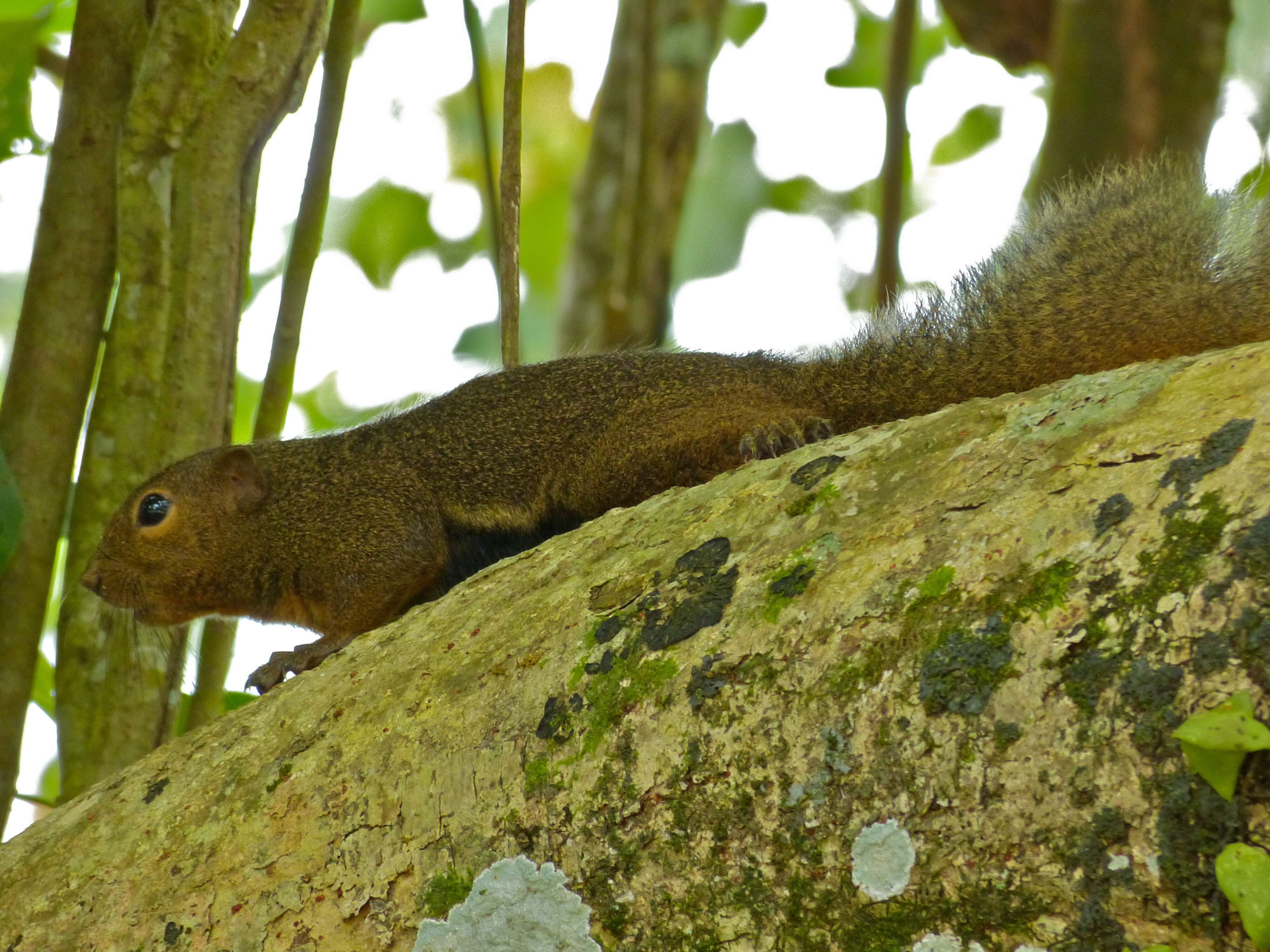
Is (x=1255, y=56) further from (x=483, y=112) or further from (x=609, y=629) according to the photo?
(x=609, y=629)

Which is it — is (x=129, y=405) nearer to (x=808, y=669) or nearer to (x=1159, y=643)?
(x=808, y=669)

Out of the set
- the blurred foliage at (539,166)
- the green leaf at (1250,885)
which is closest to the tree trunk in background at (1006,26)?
the blurred foliage at (539,166)

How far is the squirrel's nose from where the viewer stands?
3691mm

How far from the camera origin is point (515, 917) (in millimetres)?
1752

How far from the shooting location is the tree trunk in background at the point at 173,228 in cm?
337

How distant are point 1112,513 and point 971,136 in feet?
17.5

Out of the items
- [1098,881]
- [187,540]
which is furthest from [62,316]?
[1098,881]

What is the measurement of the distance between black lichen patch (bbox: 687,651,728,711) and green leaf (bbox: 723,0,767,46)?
5.59m

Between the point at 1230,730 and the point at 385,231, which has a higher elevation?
the point at 385,231

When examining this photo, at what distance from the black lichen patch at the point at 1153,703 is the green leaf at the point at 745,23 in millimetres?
5901

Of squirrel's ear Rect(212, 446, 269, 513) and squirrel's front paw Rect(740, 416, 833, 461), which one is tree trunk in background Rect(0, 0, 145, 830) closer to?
squirrel's ear Rect(212, 446, 269, 513)

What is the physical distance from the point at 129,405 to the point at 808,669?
2.31 m

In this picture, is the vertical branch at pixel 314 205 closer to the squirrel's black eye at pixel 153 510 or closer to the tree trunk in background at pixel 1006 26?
the squirrel's black eye at pixel 153 510

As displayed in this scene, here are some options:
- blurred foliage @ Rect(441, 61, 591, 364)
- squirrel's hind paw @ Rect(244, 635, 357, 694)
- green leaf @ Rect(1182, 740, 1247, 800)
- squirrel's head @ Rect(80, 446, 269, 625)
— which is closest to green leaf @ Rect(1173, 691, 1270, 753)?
green leaf @ Rect(1182, 740, 1247, 800)
